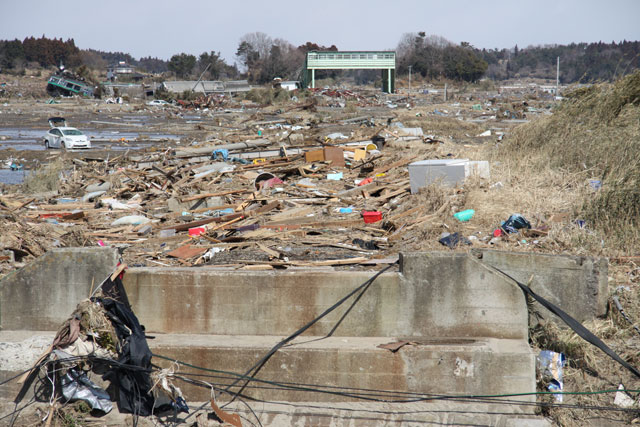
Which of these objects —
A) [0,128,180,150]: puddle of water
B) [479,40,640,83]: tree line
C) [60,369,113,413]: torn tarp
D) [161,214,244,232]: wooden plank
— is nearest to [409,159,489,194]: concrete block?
[161,214,244,232]: wooden plank

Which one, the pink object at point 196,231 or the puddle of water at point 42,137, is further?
the puddle of water at point 42,137

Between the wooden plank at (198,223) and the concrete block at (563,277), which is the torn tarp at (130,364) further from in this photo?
the concrete block at (563,277)

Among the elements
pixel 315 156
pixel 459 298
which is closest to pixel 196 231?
pixel 459 298

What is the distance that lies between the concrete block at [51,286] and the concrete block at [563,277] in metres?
4.73

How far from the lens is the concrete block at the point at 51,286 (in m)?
7.00

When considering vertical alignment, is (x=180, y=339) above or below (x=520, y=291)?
below

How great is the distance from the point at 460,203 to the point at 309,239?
105 inches

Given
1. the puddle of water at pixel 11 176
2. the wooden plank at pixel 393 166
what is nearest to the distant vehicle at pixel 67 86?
the puddle of water at pixel 11 176

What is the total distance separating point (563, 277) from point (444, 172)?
398 centimetres

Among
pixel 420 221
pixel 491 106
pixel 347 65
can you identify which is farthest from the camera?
pixel 347 65

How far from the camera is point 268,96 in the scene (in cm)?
5850

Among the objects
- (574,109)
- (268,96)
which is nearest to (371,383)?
(574,109)

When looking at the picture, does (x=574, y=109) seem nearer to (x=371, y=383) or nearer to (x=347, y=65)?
(x=371, y=383)

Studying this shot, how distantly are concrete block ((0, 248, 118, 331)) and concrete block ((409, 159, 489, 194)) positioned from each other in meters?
5.77
